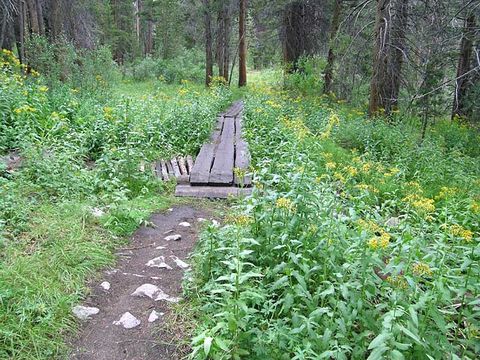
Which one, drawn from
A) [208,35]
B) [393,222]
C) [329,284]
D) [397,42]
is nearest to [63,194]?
[329,284]

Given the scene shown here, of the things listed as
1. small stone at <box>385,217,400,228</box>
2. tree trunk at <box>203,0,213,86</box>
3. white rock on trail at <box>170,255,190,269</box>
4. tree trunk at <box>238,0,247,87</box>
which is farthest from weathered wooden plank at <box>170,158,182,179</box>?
tree trunk at <box>238,0,247,87</box>

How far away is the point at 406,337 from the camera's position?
2.42 metres

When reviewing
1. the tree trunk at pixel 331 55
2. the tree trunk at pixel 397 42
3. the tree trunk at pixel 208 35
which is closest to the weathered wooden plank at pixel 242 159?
the tree trunk at pixel 397 42

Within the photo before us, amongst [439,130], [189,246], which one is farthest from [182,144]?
[439,130]

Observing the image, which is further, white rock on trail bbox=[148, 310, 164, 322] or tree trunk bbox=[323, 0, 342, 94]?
tree trunk bbox=[323, 0, 342, 94]

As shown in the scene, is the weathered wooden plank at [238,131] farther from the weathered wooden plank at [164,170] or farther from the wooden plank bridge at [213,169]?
the weathered wooden plank at [164,170]

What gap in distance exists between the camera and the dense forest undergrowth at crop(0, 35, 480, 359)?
2.64m

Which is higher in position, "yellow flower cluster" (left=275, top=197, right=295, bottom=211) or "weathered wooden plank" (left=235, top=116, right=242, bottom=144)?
"yellow flower cluster" (left=275, top=197, right=295, bottom=211)

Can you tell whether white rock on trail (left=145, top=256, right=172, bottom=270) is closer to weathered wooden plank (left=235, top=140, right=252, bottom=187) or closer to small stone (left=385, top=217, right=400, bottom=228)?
small stone (left=385, top=217, right=400, bottom=228)

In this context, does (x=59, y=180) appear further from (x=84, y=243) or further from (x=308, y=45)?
(x=308, y=45)

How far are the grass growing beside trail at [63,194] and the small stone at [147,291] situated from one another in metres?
0.51

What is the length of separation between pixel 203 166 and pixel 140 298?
12.8 feet

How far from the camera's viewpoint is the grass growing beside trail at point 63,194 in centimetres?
320

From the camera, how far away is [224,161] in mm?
7680
